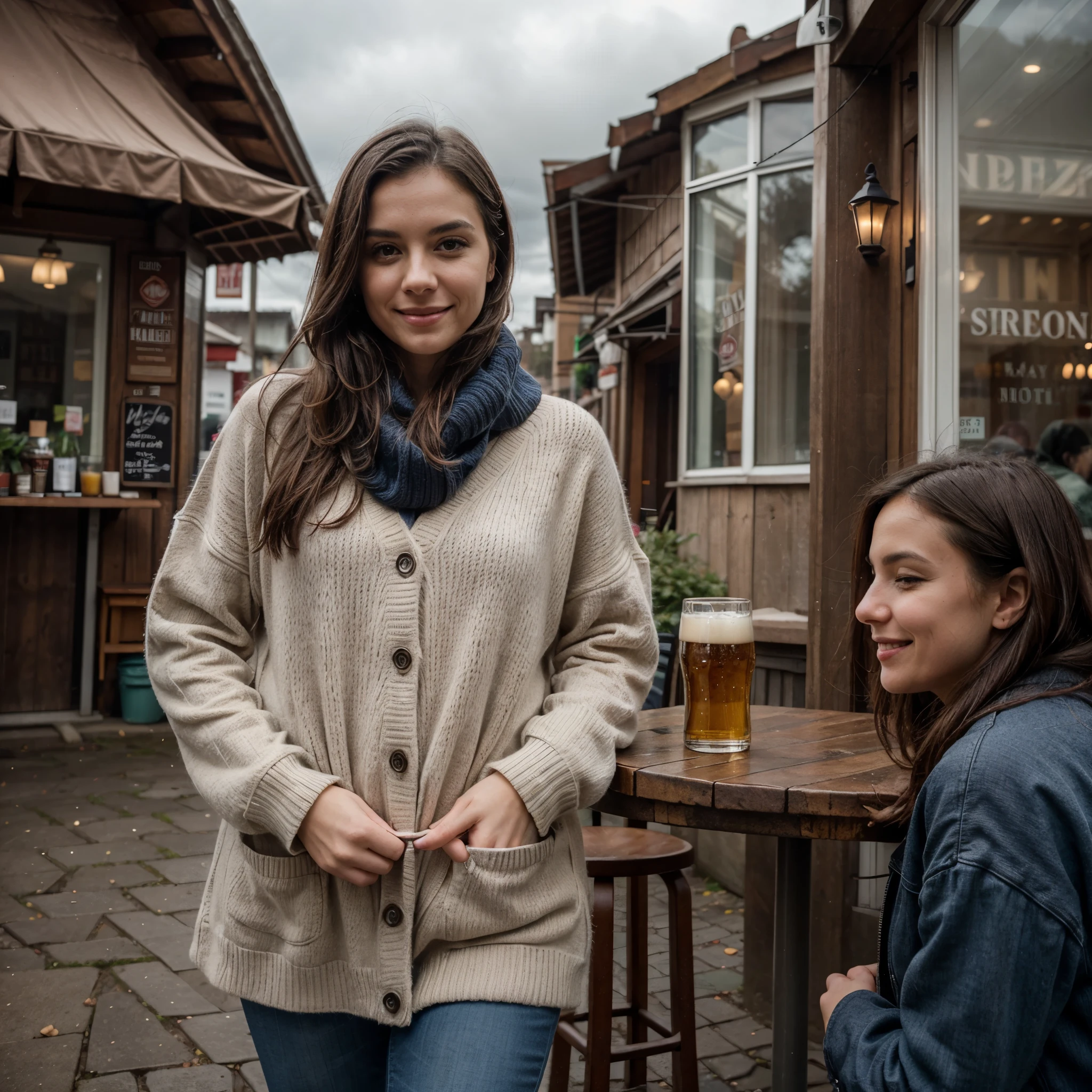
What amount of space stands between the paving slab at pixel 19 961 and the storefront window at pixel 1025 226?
3.44m

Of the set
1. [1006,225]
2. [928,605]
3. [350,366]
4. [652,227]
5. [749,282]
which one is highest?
[652,227]

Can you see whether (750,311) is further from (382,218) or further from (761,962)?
(382,218)

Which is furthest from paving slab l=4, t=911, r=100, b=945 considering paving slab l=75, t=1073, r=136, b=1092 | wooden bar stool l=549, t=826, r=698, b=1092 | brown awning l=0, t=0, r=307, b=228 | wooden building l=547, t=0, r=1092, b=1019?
brown awning l=0, t=0, r=307, b=228

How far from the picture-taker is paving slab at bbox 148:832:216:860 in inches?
A: 186

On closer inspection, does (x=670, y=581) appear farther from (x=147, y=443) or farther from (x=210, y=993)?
(x=147, y=443)

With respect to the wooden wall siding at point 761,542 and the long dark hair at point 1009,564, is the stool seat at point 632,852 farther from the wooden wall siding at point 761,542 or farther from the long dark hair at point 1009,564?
the wooden wall siding at point 761,542

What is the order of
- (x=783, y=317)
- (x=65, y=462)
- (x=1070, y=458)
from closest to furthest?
(x=1070, y=458) → (x=65, y=462) → (x=783, y=317)

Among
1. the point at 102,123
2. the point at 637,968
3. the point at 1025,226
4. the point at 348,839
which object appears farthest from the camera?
the point at 102,123

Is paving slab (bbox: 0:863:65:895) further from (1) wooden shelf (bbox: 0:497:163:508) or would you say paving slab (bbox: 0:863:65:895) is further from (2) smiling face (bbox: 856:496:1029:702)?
(2) smiling face (bbox: 856:496:1029:702)

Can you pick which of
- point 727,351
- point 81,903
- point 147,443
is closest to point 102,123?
point 147,443

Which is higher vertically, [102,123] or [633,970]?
[102,123]

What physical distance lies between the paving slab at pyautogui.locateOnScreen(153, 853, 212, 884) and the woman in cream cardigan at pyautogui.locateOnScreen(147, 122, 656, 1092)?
9.81 feet

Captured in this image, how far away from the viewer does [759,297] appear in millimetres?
7508

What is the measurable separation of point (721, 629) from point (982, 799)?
74 cm
